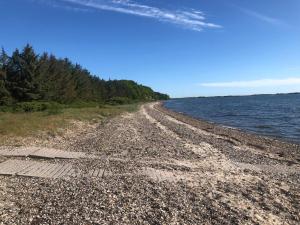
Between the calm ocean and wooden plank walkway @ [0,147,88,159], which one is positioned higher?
wooden plank walkway @ [0,147,88,159]

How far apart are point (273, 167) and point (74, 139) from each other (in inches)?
452

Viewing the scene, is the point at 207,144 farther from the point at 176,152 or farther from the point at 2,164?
the point at 2,164

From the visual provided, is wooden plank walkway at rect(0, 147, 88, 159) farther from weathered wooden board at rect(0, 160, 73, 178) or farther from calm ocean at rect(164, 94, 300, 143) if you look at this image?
calm ocean at rect(164, 94, 300, 143)

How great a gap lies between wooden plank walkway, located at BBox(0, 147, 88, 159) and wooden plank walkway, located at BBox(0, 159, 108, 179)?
2.87 feet

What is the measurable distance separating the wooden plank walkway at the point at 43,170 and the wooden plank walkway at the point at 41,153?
2.87 ft

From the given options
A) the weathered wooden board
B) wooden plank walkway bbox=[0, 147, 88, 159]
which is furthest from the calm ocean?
the weathered wooden board

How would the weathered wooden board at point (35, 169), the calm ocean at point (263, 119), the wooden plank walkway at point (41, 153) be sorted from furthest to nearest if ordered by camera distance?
the calm ocean at point (263, 119), the wooden plank walkway at point (41, 153), the weathered wooden board at point (35, 169)

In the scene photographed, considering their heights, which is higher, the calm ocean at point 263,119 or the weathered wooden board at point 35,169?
the weathered wooden board at point 35,169

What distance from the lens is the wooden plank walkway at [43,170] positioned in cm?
1123

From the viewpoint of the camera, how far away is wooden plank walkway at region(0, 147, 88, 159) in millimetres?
13998

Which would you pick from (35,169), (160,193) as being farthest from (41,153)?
(160,193)

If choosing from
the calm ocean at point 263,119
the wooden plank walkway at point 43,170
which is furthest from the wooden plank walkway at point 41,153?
the calm ocean at point 263,119

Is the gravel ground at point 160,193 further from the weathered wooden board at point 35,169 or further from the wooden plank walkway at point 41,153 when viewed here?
the wooden plank walkway at point 41,153

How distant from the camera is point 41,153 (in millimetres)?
14453
